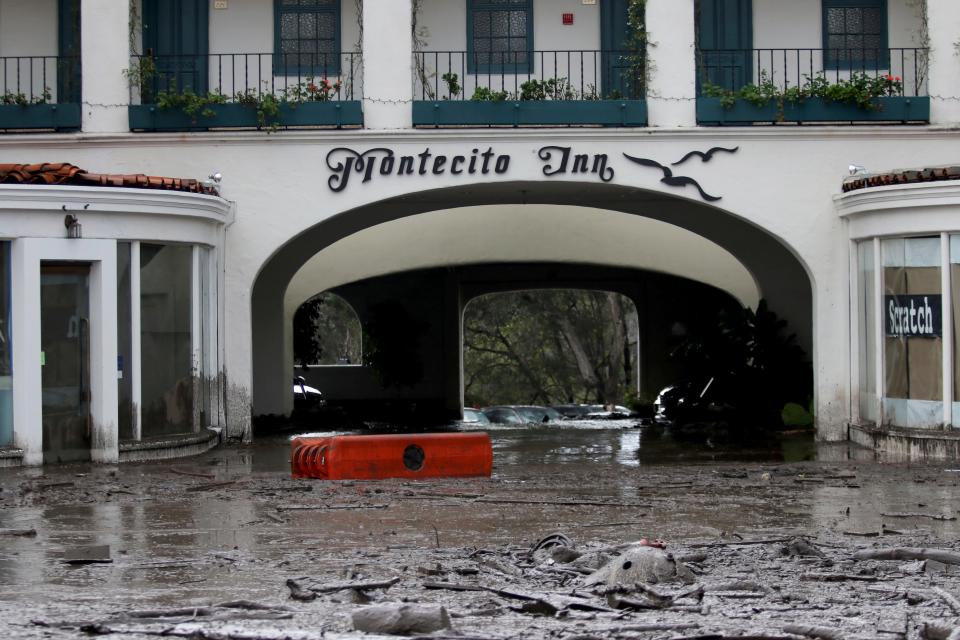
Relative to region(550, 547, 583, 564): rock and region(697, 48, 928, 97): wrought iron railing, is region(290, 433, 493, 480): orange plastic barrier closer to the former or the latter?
region(550, 547, 583, 564): rock

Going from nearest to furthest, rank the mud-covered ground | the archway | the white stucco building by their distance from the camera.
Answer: the mud-covered ground → the white stucco building → the archway

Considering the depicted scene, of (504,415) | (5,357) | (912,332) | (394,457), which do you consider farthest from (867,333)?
(504,415)

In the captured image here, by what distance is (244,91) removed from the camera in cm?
1909

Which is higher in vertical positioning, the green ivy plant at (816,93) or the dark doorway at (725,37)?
the dark doorway at (725,37)

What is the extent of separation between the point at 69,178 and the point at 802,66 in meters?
9.83

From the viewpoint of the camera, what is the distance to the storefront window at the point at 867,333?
57.1ft

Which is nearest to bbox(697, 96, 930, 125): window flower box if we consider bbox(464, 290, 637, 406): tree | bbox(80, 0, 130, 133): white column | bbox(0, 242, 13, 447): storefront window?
bbox(80, 0, 130, 133): white column

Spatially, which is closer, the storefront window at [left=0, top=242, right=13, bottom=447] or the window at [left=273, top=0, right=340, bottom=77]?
the storefront window at [left=0, top=242, right=13, bottom=447]

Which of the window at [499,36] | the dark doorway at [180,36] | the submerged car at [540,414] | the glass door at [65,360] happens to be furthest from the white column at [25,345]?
the submerged car at [540,414]

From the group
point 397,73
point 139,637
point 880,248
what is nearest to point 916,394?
point 880,248

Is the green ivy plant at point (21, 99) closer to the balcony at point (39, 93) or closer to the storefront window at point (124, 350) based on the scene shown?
the balcony at point (39, 93)

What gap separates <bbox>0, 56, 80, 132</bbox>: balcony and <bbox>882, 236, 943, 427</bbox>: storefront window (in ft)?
34.3

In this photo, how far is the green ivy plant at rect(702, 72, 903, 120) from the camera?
1817 centimetres

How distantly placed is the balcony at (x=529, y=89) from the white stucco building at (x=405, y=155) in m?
0.04
